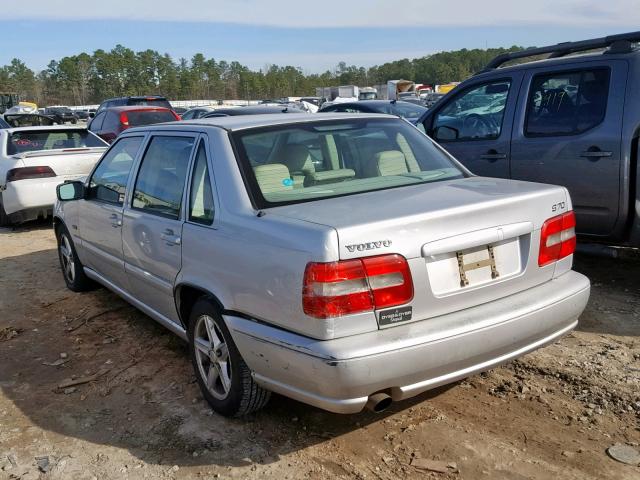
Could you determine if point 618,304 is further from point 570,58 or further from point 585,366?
point 570,58

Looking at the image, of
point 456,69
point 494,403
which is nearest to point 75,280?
point 494,403

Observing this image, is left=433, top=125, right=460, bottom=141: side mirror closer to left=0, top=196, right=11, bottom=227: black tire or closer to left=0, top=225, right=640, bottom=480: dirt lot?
left=0, top=225, right=640, bottom=480: dirt lot

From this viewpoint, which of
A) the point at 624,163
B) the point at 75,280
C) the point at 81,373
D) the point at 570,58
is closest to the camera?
the point at 81,373

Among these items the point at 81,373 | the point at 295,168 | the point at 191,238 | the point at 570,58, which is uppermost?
the point at 570,58

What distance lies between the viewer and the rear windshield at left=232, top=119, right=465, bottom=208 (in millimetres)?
3395

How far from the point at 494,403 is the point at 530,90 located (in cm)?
319

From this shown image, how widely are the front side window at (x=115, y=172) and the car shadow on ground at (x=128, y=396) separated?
3.53ft

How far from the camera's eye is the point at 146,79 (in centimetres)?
9888

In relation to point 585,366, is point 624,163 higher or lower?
higher

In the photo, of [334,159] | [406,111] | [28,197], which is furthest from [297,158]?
[406,111]

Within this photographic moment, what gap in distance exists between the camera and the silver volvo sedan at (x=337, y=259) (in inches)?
107

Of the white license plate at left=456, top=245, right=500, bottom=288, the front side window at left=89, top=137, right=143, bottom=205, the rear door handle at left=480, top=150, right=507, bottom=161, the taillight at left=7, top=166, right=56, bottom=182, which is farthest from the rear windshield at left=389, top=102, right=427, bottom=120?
the white license plate at left=456, top=245, right=500, bottom=288

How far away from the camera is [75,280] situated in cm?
593

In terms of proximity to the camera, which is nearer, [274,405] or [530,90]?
[274,405]
